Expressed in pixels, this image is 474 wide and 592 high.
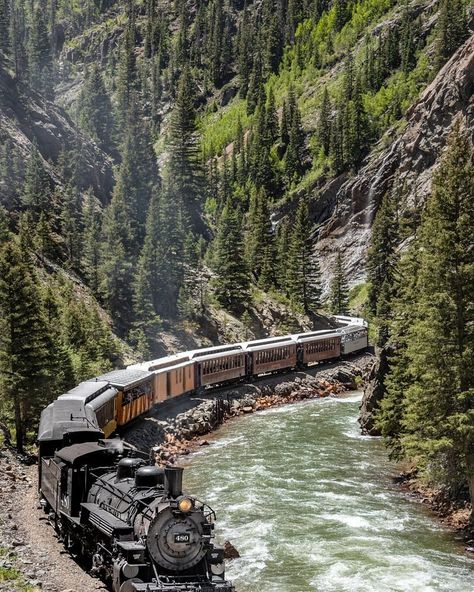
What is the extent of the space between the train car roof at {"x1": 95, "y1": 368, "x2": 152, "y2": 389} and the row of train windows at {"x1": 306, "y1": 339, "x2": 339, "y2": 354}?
23.0 metres

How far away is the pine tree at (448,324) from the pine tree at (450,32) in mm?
85535

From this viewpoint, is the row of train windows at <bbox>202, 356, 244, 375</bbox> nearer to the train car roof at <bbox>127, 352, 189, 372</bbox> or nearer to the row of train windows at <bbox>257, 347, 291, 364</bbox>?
the train car roof at <bbox>127, 352, 189, 372</bbox>

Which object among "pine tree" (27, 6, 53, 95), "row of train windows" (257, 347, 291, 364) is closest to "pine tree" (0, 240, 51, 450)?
"row of train windows" (257, 347, 291, 364)

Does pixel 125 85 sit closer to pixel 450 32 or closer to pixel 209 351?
pixel 450 32

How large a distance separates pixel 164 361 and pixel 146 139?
54.2 m

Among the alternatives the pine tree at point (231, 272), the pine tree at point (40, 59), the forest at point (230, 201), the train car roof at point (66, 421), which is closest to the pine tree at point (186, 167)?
the forest at point (230, 201)

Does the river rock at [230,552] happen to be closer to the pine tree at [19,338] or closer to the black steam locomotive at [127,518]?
the black steam locomotive at [127,518]

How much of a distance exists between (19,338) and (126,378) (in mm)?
6997

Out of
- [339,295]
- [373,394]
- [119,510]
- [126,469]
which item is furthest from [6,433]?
[339,295]

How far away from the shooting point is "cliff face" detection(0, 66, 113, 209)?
7588cm

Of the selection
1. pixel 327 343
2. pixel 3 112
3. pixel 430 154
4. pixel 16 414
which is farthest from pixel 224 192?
pixel 16 414

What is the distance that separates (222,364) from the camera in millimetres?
48125

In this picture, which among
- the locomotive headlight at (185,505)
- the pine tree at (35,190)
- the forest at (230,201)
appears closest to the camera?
the locomotive headlight at (185,505)

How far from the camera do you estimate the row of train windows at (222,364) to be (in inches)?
1822
